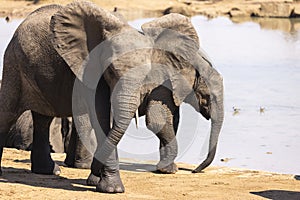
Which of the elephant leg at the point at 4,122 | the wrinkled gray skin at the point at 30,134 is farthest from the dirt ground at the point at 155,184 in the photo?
the wrinkled gray skin at the point at 30,134

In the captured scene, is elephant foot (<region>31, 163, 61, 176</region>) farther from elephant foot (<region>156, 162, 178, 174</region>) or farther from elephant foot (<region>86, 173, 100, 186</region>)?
elephant foot (<region>156, 162, 178, 174</region>)

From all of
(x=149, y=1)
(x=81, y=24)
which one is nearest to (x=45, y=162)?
(x=81, y=24)

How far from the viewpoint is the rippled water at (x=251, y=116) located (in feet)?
36.6

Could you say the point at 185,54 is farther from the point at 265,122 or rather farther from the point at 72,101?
the point at 265,122

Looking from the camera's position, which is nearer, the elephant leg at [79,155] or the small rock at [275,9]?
the elephant leg at [79,155]

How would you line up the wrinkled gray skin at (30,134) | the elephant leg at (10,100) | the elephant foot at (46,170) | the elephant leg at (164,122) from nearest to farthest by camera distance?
the elephant leg at (10,100)
the elephant foot at (46,170)
the elephant leg at (164,122)
the wrinkled gray skin at (30,134)

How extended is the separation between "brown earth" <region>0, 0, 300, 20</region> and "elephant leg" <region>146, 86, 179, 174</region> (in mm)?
22136

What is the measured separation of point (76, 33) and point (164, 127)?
246cm

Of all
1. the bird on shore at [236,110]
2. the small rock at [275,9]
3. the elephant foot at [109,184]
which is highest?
the elephant foot at [109,184]

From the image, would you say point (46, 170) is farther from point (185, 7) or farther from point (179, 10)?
point (185, 7)

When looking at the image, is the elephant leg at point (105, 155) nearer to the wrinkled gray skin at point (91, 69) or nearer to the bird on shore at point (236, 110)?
the wrinkled gray skin at point (91, 69)

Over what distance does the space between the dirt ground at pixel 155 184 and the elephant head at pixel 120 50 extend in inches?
23.1

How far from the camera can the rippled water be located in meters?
11.1

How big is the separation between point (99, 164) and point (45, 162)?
1.21m
